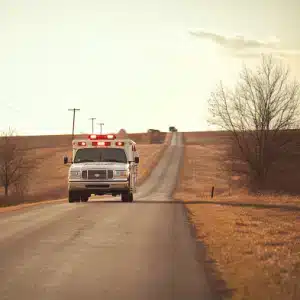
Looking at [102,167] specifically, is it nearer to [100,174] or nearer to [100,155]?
[100,174]

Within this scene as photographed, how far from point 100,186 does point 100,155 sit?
1.61m

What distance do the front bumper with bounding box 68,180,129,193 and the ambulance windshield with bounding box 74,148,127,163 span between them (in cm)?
110

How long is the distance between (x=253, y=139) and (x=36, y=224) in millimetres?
33868

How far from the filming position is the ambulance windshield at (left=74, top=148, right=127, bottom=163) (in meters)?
26.6

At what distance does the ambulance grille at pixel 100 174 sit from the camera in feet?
84.8

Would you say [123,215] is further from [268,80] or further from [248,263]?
[268,80]

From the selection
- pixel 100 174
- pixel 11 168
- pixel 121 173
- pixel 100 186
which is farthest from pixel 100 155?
pixel 11 168

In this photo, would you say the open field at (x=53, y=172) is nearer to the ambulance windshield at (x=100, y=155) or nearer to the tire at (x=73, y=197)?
the tire at (x=73, y=197)

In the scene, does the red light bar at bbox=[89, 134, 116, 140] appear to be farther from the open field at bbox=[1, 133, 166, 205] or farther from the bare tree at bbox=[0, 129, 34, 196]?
the bare tree at bbox=[0, 129, 34, 196]

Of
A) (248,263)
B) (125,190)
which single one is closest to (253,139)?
(125,190)

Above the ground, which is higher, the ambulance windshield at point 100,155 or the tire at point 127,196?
the ambulance windshield at point 100,155

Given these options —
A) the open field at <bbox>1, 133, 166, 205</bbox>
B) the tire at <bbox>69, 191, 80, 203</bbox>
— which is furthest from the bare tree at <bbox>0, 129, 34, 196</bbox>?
the tire at <bbox>69, 191, 80, 203</bbox>

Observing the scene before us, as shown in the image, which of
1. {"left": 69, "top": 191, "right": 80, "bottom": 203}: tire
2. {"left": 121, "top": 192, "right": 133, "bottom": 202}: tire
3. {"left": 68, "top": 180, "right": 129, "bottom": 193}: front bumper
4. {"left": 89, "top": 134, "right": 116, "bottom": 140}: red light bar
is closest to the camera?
{"left": 68, "top": 180, "right": 129, "bottom": 193}: front bumper

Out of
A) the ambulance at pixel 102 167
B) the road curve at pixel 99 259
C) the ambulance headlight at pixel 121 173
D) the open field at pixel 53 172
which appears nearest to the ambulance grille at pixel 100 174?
the ambulance at pixel 102 167
